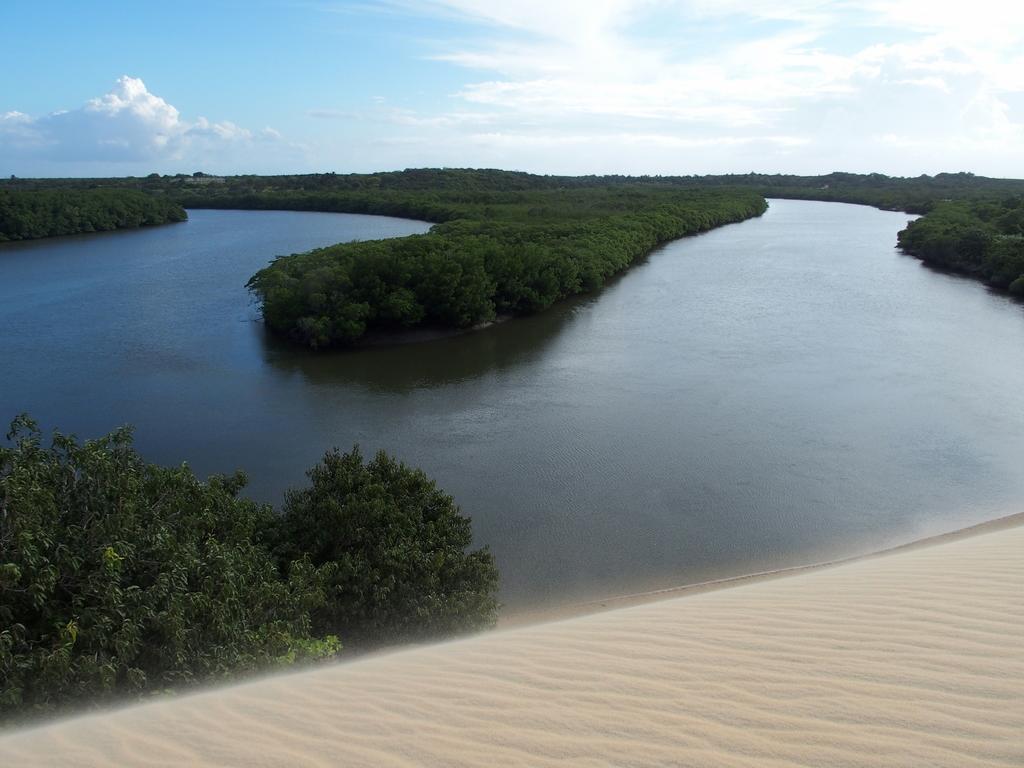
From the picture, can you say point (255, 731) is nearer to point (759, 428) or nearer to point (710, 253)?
point (759, 428)

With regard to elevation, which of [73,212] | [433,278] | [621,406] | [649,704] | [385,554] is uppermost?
[73,212]

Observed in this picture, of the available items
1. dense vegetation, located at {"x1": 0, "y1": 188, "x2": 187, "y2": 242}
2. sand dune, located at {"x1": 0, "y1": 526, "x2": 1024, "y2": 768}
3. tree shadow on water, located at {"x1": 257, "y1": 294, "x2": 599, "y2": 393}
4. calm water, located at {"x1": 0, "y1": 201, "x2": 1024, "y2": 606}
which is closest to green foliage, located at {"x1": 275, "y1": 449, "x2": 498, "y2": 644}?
calm water, located at {"x1": 0, "y1": 201, "x2": 1024, "y2": 606}

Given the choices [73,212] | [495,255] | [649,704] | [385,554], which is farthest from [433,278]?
[73,212]

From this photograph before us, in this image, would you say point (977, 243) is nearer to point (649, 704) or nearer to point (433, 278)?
point (433, 278)

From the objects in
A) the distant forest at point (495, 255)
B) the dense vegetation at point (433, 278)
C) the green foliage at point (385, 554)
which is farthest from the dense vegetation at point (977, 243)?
the green foliage at point (385, 554)

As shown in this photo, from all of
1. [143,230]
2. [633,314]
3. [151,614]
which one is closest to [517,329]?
[633,314]
